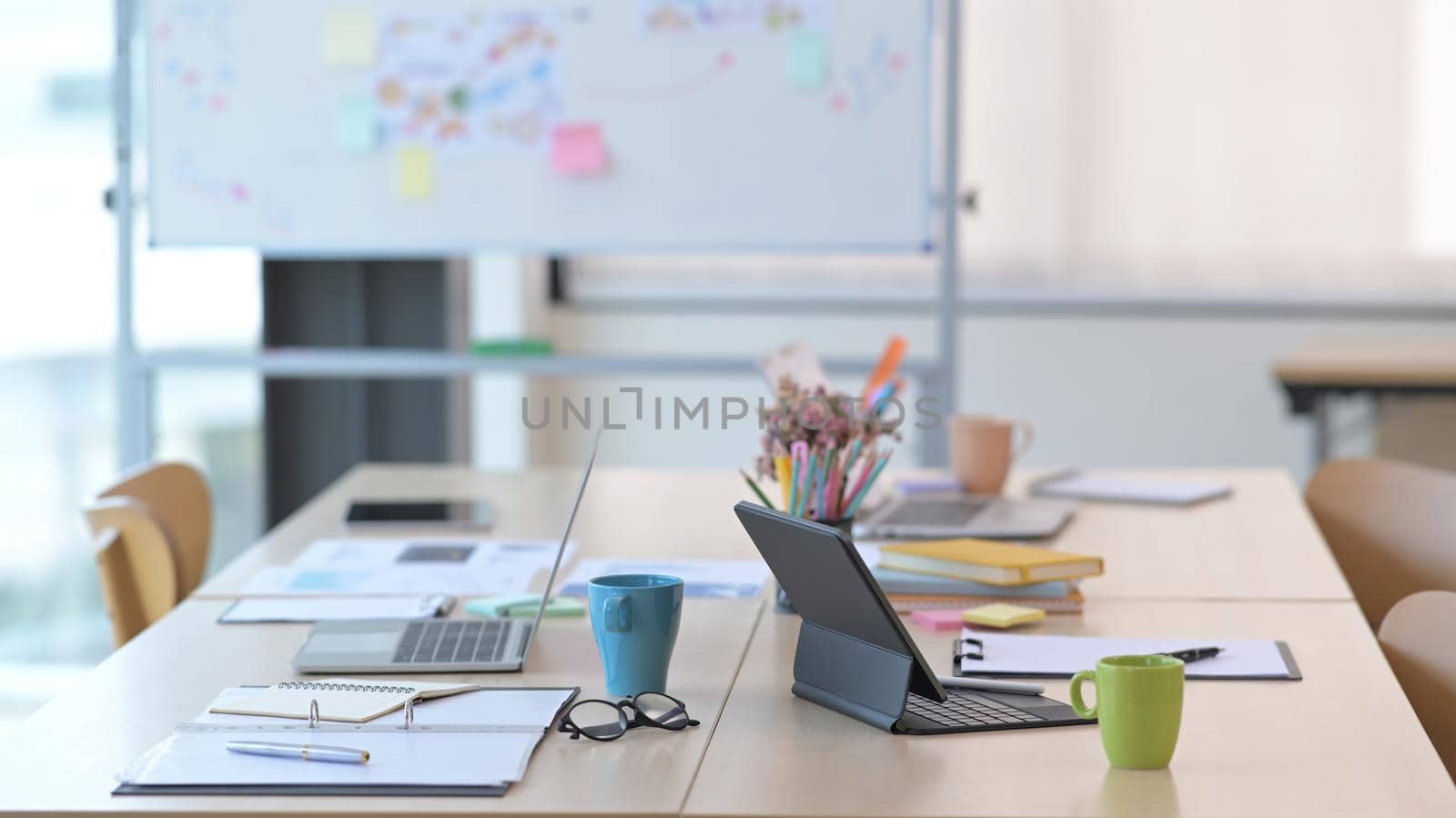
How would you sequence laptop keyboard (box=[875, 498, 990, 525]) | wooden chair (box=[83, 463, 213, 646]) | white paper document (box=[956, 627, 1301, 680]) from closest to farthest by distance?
white paper document (box=[956, 627, 1301, 680]), wooden chair (box=[83, 463, 213, 646]), laptop keyboard (box=[875, 498, 990, 525])

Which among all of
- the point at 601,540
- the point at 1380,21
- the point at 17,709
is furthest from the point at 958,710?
the point at 1380,21

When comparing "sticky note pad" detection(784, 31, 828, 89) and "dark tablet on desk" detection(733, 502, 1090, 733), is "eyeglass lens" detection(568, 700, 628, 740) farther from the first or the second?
"sticky note pad" detection(784, 31, 828, 89)

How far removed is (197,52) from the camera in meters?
3.20

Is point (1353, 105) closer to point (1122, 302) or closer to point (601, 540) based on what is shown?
point (1122, 302)

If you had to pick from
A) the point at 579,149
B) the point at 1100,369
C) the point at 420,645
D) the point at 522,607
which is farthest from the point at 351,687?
the point at 1100,369

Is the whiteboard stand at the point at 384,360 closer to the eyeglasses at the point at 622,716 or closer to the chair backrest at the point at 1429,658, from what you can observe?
the chair backrest at the point at 1429,658

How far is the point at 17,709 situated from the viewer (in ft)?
11.6

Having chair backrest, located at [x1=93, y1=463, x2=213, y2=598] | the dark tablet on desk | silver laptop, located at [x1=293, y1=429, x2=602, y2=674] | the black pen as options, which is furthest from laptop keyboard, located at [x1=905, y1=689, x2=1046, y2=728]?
chair backrest, located at [x1=93, y1=463, x2=213, y2=598]

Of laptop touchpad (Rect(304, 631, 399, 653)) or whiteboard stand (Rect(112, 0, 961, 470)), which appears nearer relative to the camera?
laptop touchpad (Rect(304, 631, 399, 653))

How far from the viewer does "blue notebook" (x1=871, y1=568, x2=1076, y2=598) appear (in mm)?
1562

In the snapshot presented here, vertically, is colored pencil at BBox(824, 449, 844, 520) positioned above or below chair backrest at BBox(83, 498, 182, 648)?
above

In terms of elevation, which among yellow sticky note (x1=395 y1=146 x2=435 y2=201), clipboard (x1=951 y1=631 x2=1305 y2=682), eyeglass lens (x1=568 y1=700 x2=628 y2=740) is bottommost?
eyeglass lens (x1=568 y1=700 x2=628 y2=740)

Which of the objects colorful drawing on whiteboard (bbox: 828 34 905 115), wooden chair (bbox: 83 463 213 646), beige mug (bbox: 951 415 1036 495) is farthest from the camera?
colorful drawing on whiteboard (bbox: 828 34 905 115)

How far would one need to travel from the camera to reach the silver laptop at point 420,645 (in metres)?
1.33
